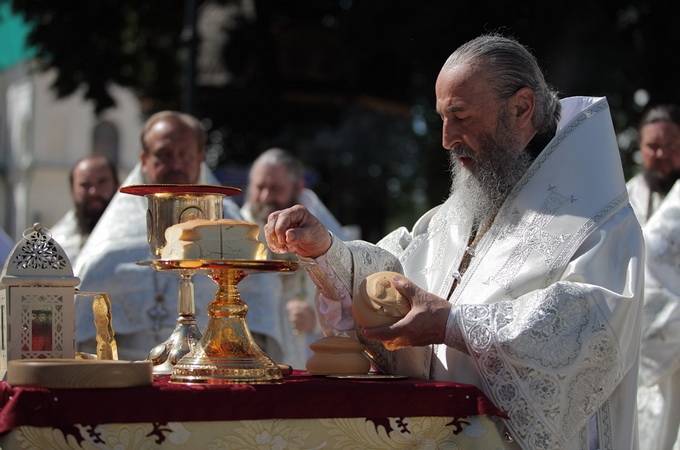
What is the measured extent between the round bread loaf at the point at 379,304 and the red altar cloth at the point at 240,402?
197 mm

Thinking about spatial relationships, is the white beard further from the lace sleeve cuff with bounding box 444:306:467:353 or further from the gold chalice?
the gold chalice

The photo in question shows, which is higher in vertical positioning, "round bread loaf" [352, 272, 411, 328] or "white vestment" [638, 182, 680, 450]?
"round bread loaf" [352, 272, 411, 328]

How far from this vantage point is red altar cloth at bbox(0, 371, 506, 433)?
290cm

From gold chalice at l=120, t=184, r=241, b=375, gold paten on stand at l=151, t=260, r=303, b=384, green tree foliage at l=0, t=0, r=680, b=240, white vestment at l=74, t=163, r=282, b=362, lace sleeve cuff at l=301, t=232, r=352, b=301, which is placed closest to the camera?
gold paten on stand at l=151, t=260, r=303, b=384

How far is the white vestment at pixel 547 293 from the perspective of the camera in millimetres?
3488

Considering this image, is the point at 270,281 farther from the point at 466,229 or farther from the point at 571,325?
the point at 571,325

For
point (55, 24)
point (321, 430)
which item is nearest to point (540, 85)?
point (321, 430)

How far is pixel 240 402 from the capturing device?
3.07 m

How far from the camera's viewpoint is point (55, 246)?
3426mm

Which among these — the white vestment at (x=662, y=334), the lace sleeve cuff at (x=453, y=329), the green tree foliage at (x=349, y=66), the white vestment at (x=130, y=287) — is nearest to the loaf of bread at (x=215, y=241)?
the lace sleeve cuff at (x=453, y=329)

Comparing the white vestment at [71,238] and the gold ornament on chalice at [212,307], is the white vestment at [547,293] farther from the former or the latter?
the white vestment at [71,238]

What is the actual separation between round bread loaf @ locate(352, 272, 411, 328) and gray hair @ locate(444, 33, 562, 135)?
81 centimetres

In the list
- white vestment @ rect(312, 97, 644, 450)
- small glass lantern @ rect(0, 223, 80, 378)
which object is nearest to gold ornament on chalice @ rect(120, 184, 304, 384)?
small glass lantern @ rect(0, 223, 80, 378)

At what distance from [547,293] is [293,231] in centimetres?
73
